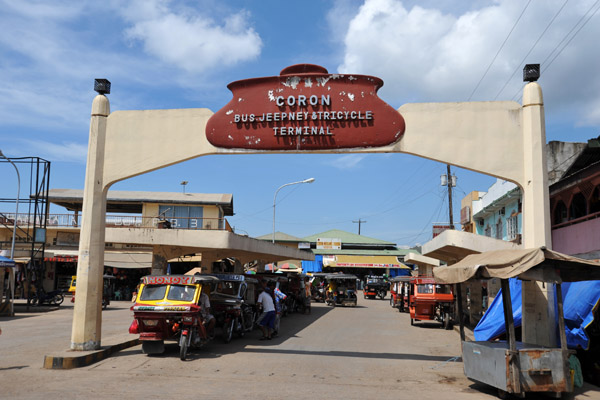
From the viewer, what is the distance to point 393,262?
6009 cm

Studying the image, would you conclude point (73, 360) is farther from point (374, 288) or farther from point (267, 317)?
point (374, 288)

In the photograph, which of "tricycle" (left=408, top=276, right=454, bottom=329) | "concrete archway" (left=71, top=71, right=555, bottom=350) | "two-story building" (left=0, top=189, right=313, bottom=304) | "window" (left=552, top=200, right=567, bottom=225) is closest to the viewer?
"concrete archway" (left=71, top=71, right=555, bottom=350)

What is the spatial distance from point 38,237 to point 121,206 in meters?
18.2

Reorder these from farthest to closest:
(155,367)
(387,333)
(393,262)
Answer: (393,262), (387,333), (155,367)

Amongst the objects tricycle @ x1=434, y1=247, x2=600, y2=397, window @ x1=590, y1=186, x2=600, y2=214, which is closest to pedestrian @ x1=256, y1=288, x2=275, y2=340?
tricycle @ x1=434, y1=247, x2=600, y2=397

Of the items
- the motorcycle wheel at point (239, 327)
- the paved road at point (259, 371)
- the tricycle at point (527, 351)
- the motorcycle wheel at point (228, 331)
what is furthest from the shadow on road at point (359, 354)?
the tricycle at point (527, 351)

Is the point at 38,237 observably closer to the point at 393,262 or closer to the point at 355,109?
the point at 355,109

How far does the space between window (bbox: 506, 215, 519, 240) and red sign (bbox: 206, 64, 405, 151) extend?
20908mm

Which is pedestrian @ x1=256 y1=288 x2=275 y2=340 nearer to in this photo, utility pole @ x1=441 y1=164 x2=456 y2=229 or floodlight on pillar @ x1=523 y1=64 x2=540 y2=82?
floodlight on pillar @ x1=523 y1=64 x2=540 y2=82

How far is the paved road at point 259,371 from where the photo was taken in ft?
29.4

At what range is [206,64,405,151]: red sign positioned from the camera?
11.8 m

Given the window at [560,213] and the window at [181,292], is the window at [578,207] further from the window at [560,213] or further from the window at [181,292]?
the window at [181,292]

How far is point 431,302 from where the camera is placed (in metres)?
23.0

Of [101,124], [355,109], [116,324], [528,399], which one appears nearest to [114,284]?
[116,324]
